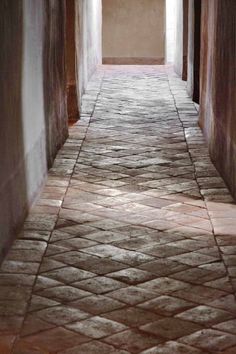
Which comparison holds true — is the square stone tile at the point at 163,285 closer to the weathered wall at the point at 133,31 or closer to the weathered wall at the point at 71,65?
the weathered wall at the point at 71,65

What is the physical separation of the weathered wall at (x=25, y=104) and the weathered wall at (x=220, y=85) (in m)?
1.64

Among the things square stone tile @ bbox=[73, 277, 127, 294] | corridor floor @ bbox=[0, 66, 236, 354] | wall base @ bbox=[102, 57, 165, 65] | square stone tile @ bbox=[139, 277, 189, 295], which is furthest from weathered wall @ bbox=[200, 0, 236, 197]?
wall base @ bbox=[102, 57, 165, 65]

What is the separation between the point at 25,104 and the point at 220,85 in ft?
7.93

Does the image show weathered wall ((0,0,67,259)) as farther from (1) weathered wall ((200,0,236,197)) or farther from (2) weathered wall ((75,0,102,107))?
(2) weathered wall ((75,0,102,107))

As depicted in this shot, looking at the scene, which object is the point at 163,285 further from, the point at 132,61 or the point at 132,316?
the point at 132,61

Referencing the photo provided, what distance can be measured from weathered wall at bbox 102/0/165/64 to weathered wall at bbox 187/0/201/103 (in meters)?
11.2

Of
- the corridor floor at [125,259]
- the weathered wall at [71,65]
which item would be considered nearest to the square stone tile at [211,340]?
the corridor floor at [125,259]

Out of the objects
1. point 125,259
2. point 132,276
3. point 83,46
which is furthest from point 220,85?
point 83,46

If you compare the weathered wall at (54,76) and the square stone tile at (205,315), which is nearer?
the square stone tile at (205,315)

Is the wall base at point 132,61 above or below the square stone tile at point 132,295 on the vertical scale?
below

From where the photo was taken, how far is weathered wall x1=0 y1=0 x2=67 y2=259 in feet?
15.9

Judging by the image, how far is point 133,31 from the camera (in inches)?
944

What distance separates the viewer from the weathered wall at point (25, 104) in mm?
4844

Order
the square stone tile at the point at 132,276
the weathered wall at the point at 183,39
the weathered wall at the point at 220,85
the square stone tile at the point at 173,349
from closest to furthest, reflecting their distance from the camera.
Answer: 1. the square stone tile at the point at 173,349
2. the square stone tile at the point at 132,276
3. the weathered wall at the point at 220,85
4. the weathered wall at the point at 183,39
